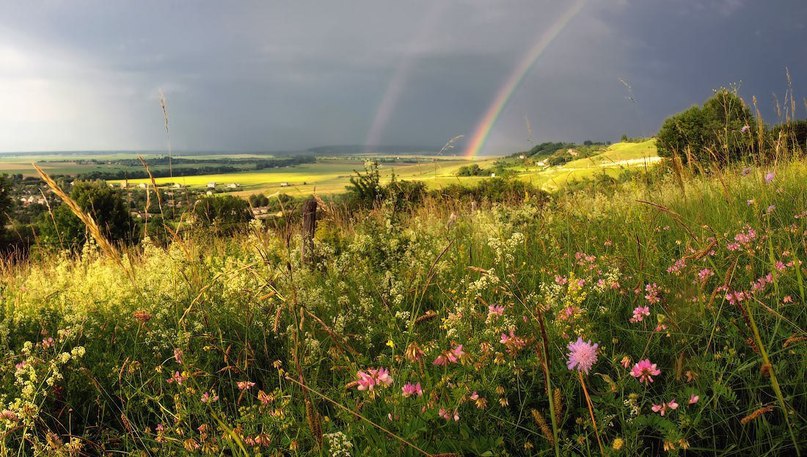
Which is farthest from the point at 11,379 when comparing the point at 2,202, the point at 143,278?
the point at 2,202

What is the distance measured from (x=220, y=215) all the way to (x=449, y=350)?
8.77m

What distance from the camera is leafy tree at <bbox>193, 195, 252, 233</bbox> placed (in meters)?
7.79

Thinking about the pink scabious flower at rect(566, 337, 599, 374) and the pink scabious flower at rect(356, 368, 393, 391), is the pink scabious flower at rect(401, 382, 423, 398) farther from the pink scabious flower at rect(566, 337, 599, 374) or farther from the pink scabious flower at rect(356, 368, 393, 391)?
the pink scabious flower at rect(566, 337, 599, 374)

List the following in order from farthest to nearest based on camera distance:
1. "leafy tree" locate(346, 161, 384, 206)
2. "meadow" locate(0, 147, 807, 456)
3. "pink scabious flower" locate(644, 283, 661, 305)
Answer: "leafy tree" locate(346, 161, 384, 206) < "pink scabious flower" locate(644, 283, 661, 305) < "meadow" locate(0, 147, 807, 456)

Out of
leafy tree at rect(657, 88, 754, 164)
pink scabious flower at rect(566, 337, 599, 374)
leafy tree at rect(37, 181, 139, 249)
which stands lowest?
leafy tree at rect(37, 181, 139, 249)

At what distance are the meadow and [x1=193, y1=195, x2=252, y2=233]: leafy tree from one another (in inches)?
116

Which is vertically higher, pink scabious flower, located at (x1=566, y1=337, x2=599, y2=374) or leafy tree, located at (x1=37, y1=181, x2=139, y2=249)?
pink scabious flower, located at (x1=566, y1=337, x2=599, y2=374)

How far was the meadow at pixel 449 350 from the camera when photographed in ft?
5.18

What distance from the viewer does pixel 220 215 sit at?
32.1 ft

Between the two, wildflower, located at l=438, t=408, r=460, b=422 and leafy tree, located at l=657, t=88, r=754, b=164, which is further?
leafy tree, located at l=657, t=88, r=754, b=164

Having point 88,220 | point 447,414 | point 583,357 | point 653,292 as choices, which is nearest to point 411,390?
point 447,414

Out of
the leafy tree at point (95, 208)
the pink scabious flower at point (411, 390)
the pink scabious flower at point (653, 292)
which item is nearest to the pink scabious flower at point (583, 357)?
the pink scabious flower at point (411, 390)

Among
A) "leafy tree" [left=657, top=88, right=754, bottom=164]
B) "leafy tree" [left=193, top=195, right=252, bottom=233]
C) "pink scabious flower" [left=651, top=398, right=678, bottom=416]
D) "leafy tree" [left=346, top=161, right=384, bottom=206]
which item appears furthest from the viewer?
"leafy tree" [left=193, top=195, right=252, bottom=233]

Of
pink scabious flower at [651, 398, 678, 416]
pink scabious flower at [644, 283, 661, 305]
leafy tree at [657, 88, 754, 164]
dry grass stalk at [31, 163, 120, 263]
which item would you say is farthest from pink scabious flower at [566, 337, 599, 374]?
leafy tree at [657, 88, 754, 164]
